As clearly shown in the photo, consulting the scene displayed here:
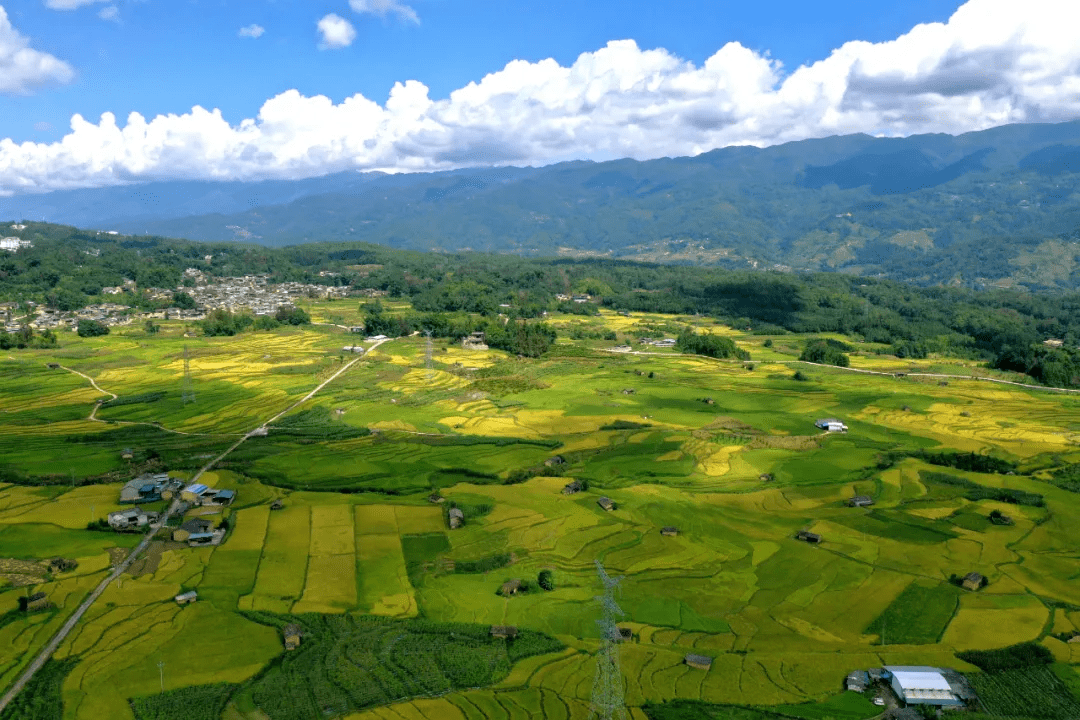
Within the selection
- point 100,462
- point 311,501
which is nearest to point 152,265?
point 100,462

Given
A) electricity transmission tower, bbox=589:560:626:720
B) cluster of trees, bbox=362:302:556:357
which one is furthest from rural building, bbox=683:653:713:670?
cluster of trees, bbox=362:302:556:357

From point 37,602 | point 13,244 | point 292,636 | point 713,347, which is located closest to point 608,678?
point 292,636

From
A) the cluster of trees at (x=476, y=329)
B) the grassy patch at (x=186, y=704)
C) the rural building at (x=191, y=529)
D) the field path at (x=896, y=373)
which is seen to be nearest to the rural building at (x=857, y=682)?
the grassy patch at (x=186, y=704)

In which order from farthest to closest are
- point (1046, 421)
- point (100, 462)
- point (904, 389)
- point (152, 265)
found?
point (152, 265)
point (904, 389)
point (1046, 421)
point (100, 462)

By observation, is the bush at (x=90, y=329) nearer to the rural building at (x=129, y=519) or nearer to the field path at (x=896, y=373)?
the field path at (x=896, y=373)

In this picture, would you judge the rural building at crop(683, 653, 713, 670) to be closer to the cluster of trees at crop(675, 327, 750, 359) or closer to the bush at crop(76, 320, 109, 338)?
the cluster of trees at crop(675, 327, 750, 359)

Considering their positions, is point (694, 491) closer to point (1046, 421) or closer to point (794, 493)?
point (794, 493)

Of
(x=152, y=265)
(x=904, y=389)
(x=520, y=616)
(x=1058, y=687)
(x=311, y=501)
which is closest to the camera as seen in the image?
(x=1058, y=687)
